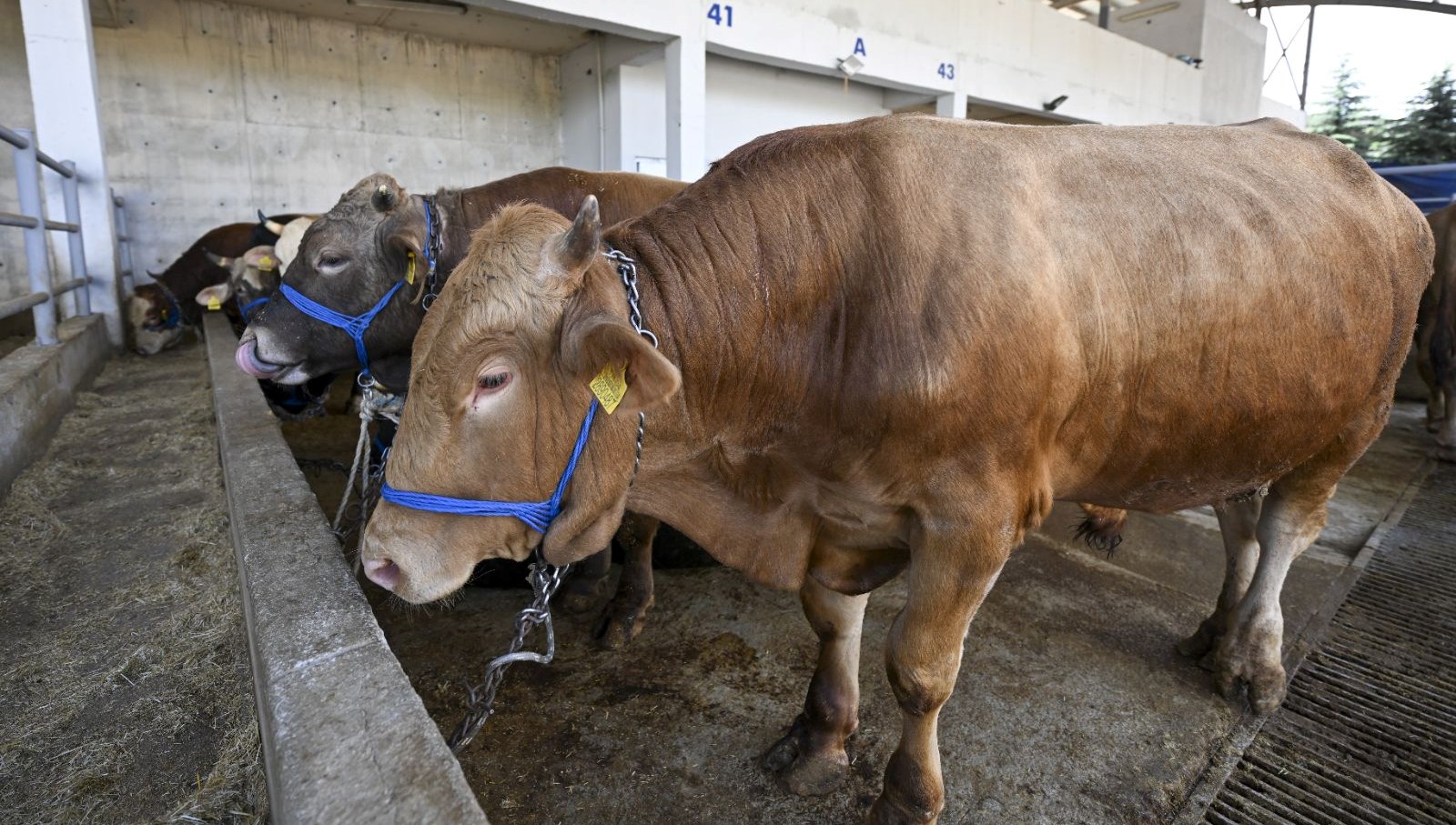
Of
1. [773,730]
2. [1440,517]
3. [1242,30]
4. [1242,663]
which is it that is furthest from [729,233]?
[1242,30]

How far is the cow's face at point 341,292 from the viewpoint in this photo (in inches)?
140

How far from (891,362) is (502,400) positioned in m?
0.90

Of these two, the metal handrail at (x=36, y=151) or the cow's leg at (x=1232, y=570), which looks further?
the metal handrail at (x=36, y=151)

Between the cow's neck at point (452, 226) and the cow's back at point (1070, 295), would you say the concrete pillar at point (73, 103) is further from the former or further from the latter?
the cow's back at point (1070, 295)

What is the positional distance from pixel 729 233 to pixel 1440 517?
5515 mm

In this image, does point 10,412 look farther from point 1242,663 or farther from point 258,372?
point 1242,663

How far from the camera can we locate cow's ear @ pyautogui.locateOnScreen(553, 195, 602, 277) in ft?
5.44

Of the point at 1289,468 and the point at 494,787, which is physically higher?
the point at 1289,468

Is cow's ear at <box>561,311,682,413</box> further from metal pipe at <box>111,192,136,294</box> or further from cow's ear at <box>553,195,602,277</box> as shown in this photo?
metal pipe at <box>111,192,136,294</box>

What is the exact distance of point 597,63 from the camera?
36.9ft

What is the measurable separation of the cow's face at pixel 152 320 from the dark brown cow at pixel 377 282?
5.30 meters

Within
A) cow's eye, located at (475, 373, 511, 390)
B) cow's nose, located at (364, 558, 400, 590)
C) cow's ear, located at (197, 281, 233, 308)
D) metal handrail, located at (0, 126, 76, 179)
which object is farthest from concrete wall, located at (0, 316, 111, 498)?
cow's eye, located at (475, 373, 511, 390)

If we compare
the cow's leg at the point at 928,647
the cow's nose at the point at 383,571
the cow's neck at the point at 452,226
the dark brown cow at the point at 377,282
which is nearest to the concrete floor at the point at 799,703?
the cow's leg at the point at 928,647

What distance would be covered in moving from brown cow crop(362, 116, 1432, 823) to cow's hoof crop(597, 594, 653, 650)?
0.95 metres
